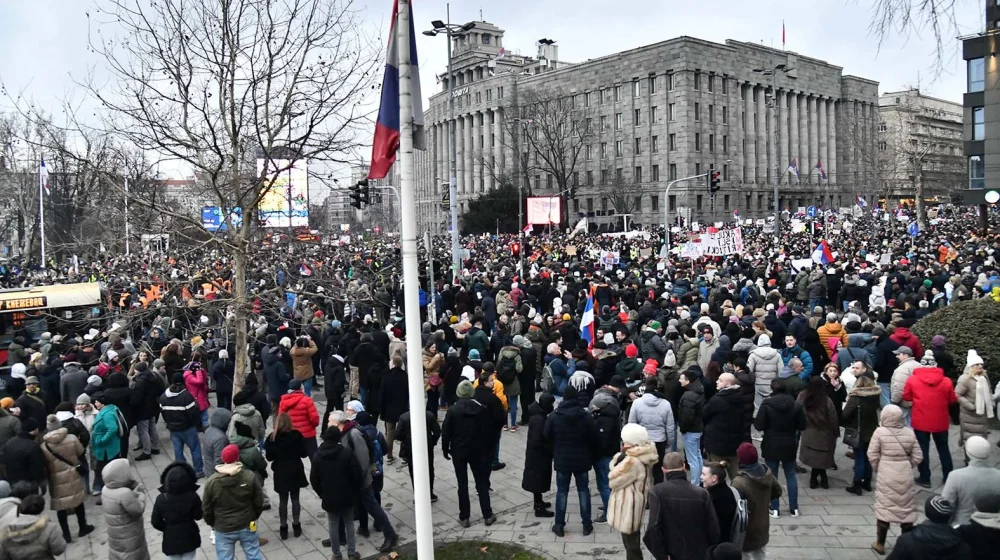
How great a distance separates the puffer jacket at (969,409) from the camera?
9.01m

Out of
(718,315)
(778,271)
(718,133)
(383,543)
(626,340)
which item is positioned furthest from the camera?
(718,133)

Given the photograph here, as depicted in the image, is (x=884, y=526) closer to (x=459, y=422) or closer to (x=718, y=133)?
(x=459, y=422)

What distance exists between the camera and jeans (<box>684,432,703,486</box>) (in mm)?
9258

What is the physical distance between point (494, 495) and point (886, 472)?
4686 mm

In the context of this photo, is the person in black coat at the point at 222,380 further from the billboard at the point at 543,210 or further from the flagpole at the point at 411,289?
the billboard at the point at 543,210

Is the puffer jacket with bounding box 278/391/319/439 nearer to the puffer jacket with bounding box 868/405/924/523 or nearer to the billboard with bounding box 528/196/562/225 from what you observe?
the puffer jacket with bounding box 868/405/924/523

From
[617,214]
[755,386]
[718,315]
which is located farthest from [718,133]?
[755,386]

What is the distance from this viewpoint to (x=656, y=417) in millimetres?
8820

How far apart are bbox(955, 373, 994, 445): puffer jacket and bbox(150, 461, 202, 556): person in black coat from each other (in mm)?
8725

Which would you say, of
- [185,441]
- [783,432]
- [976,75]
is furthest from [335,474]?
[976,75]

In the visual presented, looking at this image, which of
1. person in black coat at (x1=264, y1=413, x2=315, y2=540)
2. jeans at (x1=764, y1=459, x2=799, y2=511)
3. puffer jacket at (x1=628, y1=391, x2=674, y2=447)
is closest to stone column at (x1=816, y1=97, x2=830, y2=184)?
jeans at (x1=764, y1=459, x2=799, y2=511)

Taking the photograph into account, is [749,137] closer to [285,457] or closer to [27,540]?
[285,457]

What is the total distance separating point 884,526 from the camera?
7.54 m

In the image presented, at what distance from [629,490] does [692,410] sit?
229cm
